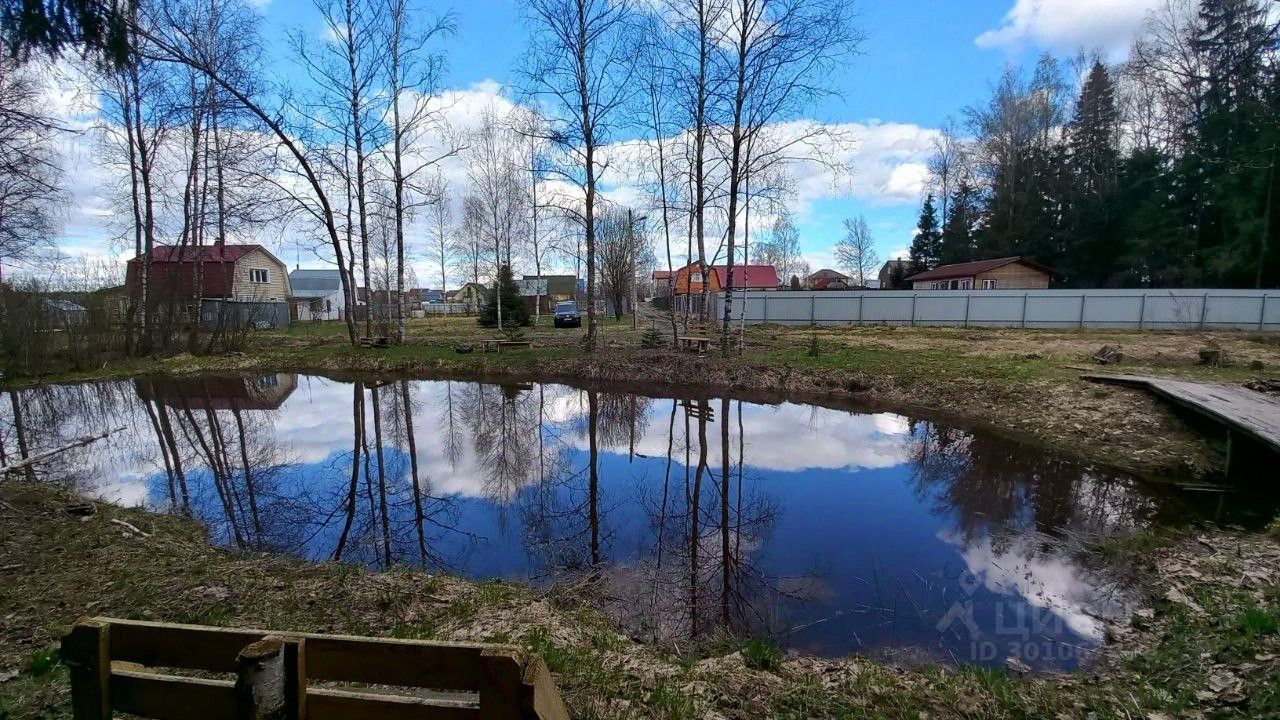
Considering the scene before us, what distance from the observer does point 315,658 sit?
1931mm

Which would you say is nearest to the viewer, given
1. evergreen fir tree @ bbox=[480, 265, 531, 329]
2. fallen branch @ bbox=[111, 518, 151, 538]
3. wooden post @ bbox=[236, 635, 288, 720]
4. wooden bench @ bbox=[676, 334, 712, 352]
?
wooden post @ bbox=[236, 635, 288, 720]

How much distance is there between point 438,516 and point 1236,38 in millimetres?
37832

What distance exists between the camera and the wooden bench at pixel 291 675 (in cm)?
179

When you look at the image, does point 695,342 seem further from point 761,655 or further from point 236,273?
point 236,273

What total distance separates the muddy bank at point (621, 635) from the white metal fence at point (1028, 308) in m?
15.7

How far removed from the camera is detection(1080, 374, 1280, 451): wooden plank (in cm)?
712

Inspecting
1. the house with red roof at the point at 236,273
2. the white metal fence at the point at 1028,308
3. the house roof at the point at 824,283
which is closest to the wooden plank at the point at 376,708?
the white metal fence at the point at 1028,308

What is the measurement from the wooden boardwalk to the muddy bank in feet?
8.01

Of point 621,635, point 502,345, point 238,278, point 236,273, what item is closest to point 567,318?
point 502,345

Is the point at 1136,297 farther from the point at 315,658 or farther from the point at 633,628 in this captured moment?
the point at 315,658

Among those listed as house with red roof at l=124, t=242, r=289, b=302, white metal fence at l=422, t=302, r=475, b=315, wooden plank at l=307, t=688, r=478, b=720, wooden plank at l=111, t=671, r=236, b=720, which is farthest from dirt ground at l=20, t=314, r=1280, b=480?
white metal fence at l=422, t=302, r=475, b=315

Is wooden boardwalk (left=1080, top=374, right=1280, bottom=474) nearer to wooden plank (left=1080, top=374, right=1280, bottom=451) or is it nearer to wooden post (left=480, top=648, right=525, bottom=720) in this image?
wooden plank (left=1080, top=374, right=1280, bottom=451)

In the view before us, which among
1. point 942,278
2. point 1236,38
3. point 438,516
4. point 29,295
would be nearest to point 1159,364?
point 438,516

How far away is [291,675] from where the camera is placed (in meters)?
1.81
